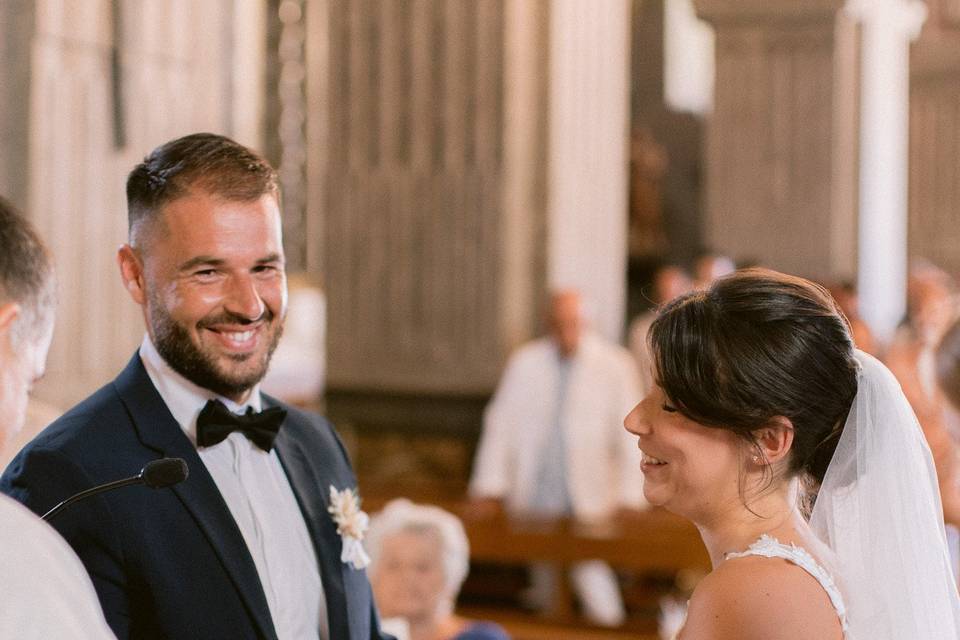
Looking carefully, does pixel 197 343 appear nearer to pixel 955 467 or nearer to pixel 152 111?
pixel 152 111

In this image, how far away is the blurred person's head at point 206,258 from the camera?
1923 millimetres

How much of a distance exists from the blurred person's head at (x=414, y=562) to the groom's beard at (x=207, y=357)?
2.10m

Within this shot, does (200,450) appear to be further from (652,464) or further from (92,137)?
(92,137)

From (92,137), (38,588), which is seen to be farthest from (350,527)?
(92,137)

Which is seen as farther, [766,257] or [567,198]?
[766,257]

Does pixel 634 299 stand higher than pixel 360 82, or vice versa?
pixel 360 82

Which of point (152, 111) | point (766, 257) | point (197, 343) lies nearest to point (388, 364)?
point (766, 257)

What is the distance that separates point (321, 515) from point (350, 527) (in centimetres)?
5

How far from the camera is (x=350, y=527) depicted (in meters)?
2.12

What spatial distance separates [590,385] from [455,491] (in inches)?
50.8

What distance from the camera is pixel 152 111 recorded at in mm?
4348

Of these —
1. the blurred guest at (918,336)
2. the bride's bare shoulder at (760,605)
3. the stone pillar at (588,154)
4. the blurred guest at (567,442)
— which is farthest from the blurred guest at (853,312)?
the bride's bare shoulder at (760,605)

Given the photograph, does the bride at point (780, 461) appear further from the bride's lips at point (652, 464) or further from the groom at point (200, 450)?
the groom at point (200, 450)

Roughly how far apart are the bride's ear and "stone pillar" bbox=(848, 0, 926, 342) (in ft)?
27.9
